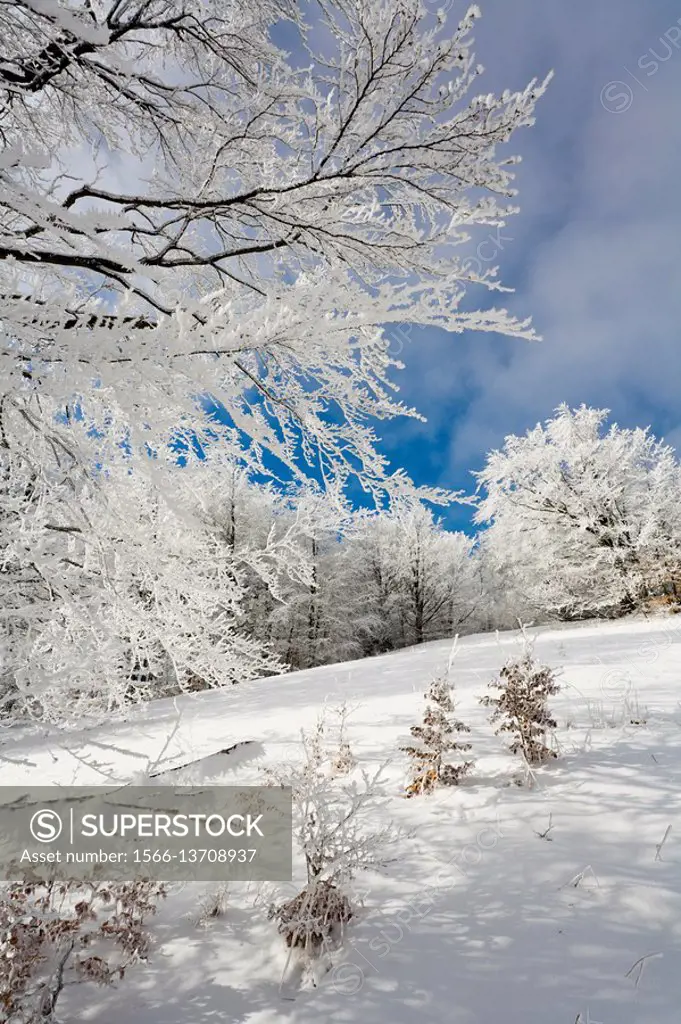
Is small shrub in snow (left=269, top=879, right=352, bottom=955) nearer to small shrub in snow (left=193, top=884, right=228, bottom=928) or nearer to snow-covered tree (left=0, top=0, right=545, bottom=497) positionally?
small shrub in snow (left=193, top=884, right=228, bottom=928)

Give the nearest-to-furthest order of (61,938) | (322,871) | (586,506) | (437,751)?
(322,871)
(61,938)
(437,751)
(586,506)

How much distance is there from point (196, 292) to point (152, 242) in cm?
51

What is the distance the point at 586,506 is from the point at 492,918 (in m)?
15.8

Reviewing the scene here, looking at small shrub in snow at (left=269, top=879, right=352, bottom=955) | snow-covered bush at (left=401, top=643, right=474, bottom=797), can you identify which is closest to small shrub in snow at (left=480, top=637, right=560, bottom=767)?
snow-covered bush at (left=401, top=643, right=474, bottom=797)

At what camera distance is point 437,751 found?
12.3 feet

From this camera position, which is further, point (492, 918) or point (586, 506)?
point (586, 506)

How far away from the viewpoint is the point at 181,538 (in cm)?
325

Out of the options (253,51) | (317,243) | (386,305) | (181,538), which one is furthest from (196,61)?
(181,538)

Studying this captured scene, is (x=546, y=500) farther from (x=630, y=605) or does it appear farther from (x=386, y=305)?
(x=386, y=305)

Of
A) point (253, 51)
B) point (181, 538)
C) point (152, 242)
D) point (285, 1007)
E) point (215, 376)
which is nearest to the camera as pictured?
point (215, 376)

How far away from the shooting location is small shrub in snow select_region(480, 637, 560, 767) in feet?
12.2

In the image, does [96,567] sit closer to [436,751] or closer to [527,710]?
[436,751]

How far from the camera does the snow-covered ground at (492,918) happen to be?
2.05 meters

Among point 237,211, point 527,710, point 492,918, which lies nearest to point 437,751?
point 527,710
